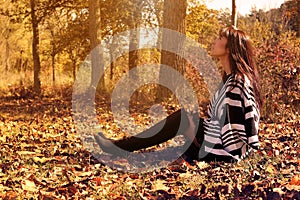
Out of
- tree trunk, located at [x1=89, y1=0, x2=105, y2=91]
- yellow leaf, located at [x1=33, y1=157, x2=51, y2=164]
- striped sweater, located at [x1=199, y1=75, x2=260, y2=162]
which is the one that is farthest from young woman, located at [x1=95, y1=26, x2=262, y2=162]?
tree trunk, located at [x1=89, y1=0, x2=105, y2=91]

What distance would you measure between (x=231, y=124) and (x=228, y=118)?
7cm

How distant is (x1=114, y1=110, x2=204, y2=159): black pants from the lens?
15.8 ft

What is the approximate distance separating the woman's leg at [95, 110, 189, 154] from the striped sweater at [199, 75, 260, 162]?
0.97 ft

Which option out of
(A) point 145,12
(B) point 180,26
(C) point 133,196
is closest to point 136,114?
(B) point 180,26

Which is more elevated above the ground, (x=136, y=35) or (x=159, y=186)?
(x=136, y=35)

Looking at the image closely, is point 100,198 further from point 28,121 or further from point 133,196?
point 28,121

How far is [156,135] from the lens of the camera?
492 cm

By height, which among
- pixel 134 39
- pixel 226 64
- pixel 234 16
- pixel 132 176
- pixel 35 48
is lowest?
pixel 132 176

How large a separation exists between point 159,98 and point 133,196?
7.64 m

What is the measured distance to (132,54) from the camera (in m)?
17.6

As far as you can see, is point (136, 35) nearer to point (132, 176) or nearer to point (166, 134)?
point (166, 134)

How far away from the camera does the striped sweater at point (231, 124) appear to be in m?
4.47

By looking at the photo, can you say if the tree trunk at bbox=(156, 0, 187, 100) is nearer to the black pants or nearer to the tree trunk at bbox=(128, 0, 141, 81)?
the black pants

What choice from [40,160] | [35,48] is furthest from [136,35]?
[40,160]
